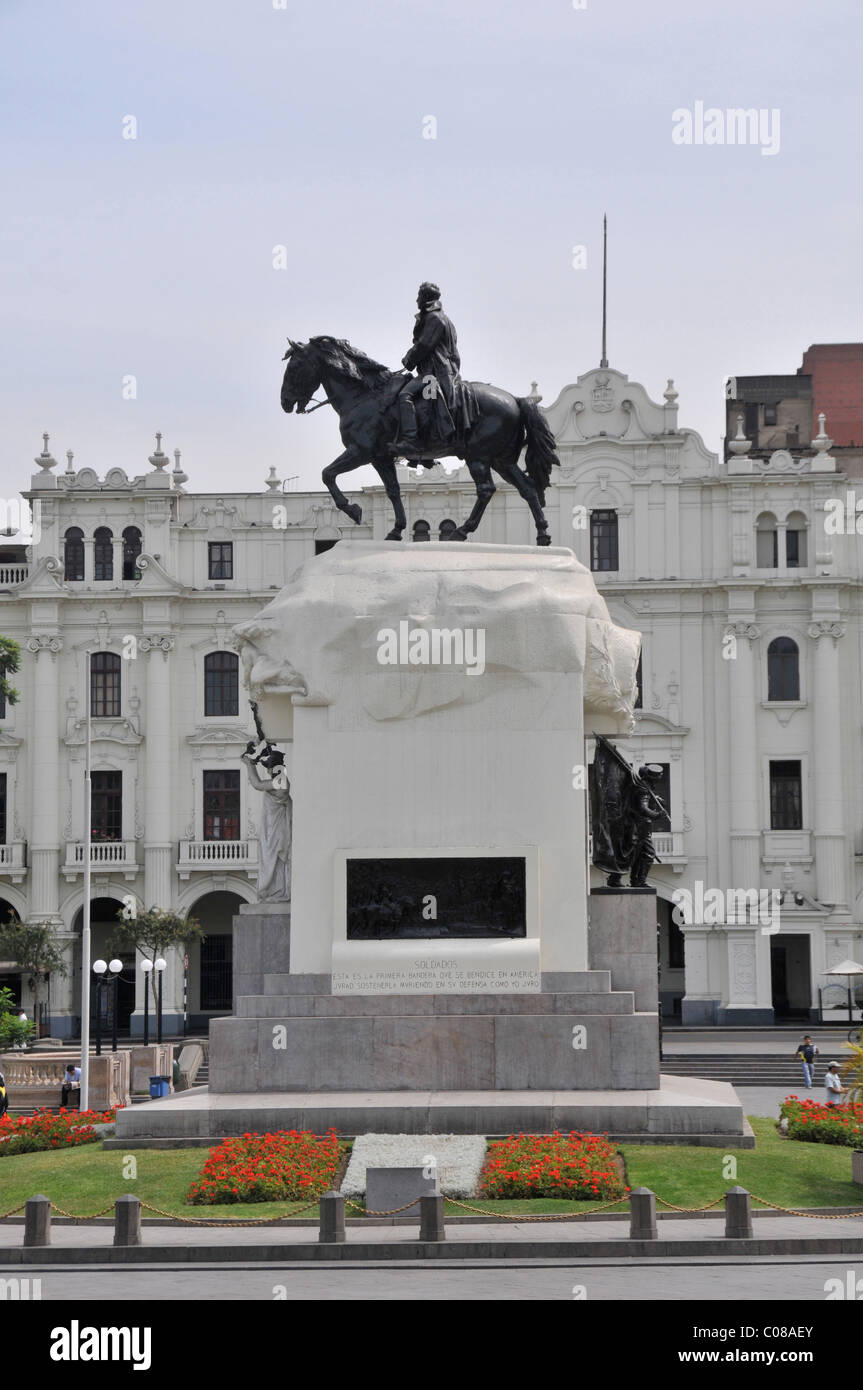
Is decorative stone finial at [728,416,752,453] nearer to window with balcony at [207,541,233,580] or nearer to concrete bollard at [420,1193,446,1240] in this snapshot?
window with balcony at [207,541,233,580]

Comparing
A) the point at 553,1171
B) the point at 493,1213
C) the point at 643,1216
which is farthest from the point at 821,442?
the point at 643,1216

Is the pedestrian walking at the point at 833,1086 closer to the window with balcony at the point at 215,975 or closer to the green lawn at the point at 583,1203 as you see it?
the green lawn at the point at 583,1203

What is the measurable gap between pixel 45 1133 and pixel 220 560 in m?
45.7

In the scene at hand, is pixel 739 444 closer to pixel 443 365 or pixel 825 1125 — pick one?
pixel 443 365

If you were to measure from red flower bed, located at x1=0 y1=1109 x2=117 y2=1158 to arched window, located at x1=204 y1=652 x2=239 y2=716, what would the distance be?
4313 centimetres

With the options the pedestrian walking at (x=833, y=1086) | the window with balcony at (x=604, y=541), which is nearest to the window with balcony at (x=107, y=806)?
the window with balcony at (x=604, y=541)

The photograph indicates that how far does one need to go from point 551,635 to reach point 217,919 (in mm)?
47447

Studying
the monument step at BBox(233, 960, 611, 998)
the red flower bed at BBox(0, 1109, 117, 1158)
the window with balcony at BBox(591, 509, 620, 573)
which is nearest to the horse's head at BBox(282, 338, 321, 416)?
the monument step at BBox(233, 960, 611, 998)

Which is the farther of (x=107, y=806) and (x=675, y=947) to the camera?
(x=675, y=947)

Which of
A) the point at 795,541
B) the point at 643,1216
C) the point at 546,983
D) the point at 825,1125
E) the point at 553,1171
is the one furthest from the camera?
the point at 795,541

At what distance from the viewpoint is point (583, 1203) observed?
19.3m

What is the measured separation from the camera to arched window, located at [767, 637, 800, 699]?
2640 inches
